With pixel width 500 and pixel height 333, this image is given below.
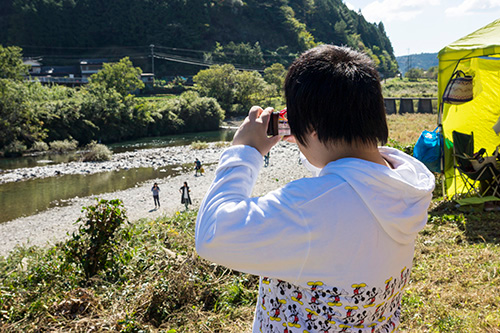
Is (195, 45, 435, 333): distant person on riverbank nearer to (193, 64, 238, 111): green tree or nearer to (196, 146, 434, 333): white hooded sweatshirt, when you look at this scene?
(196, 146, 434, 333): white hooded sweatshirt

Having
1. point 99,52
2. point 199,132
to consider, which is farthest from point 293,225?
point 99,52

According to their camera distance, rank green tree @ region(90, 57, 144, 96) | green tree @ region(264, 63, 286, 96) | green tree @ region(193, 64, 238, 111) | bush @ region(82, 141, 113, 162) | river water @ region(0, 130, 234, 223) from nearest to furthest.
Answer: river water @ region(0, 130, 234, 223) → bush @ region(82, 141, 113, 162) → green tree @ region(90, 57, 144, 96) → green tree @ region(193, 64, 238, 111) → green tree @ region(264, 63, 286, 96)

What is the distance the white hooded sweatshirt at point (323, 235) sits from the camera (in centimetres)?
91

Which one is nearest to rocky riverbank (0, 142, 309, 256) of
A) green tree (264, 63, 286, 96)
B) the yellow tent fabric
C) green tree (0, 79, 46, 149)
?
the yellow tent fabric

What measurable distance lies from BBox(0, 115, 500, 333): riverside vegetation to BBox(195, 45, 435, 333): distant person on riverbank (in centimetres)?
208

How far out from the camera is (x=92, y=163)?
78.8 feet

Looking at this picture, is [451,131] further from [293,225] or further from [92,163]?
[92,163]

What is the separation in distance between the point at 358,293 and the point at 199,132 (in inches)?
1643

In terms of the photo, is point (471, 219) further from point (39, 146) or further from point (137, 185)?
point (39, 146)

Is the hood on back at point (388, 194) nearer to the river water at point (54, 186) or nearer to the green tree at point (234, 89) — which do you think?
the river water at point (54, 186)

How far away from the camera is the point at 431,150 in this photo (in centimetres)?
637

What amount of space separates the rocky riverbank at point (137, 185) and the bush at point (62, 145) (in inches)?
213

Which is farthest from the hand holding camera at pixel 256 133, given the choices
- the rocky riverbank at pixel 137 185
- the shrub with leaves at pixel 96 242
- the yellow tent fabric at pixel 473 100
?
the yellow tent fabric at pixel 473 100

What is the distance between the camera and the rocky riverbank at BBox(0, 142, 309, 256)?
11883 millimetres
